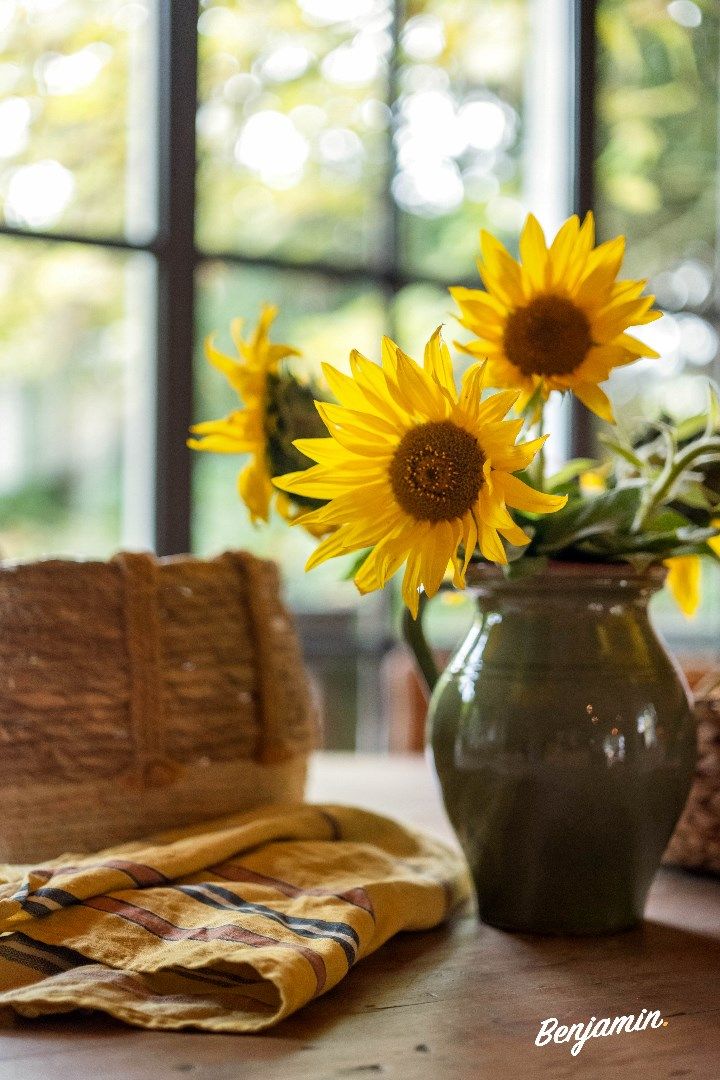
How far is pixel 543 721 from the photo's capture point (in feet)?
2.19

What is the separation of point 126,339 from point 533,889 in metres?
2.26

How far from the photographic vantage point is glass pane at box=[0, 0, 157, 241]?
8.46ft

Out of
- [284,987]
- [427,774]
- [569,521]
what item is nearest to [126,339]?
[427,774]

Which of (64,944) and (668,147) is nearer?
(64,944)

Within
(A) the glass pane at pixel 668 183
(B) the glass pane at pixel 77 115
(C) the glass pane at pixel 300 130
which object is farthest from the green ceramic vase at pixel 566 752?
(A) the glass pane at pixel 668 183

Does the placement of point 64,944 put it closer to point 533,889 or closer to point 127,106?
point 533,889

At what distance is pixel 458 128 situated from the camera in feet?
10.1

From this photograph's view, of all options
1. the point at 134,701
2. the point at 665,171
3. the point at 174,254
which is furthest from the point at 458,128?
the point at 134,701

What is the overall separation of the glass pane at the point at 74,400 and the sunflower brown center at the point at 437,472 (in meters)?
2.02

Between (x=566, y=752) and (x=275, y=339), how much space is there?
8.00 ft

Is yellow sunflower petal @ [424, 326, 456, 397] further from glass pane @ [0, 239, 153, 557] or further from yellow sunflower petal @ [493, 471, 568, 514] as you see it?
glass pane @ [0, 239, 153, 557]

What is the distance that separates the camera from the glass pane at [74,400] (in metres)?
2.61

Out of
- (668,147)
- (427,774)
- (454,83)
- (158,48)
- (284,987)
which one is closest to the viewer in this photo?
Answer: (284,987)

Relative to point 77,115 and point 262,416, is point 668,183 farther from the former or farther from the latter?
point 262,416
